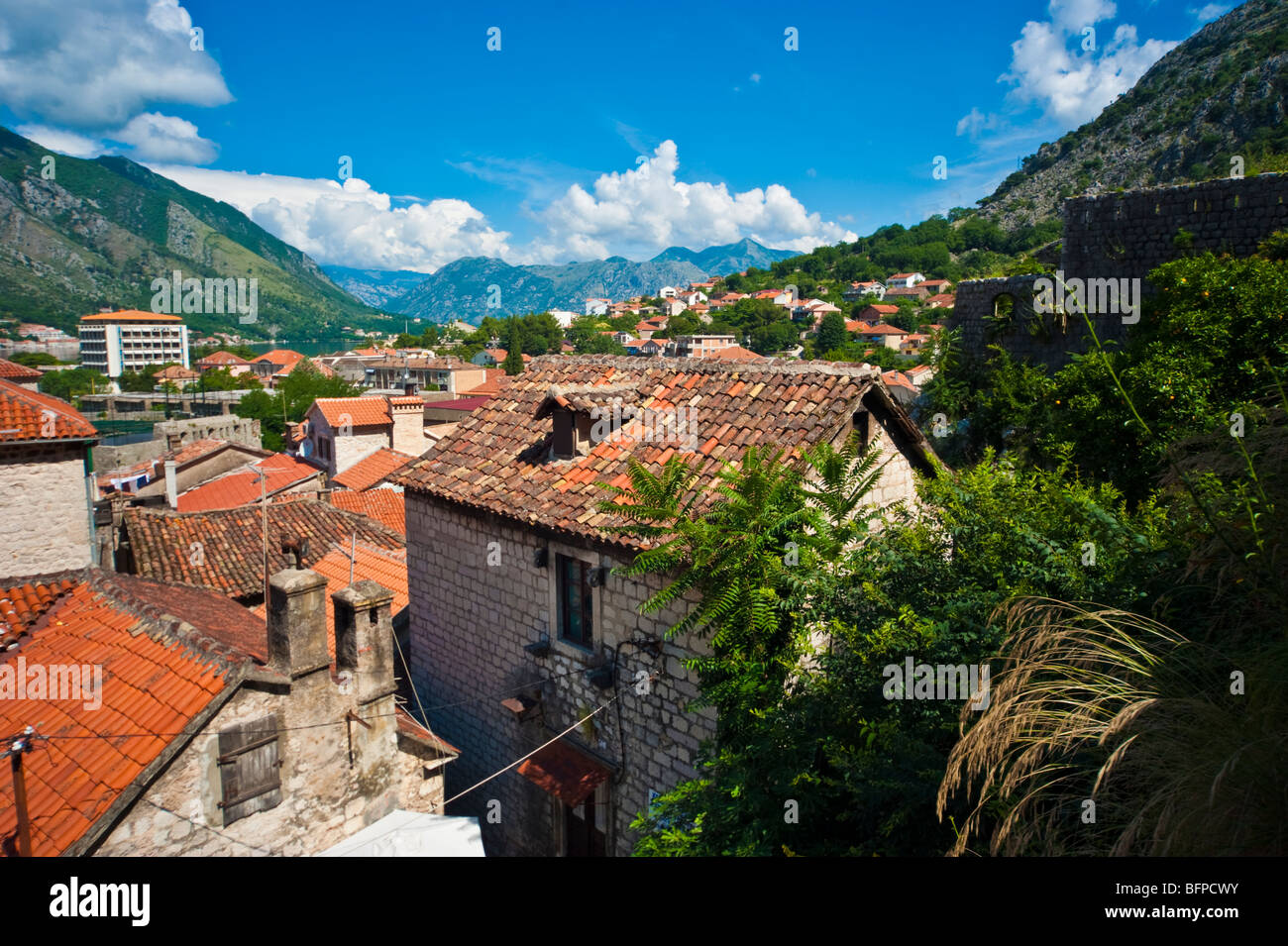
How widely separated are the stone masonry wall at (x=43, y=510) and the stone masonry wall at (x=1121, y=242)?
17774 millimetres

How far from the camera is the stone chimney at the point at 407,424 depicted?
38188mm

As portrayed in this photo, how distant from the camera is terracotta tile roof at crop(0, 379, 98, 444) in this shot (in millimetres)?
12461

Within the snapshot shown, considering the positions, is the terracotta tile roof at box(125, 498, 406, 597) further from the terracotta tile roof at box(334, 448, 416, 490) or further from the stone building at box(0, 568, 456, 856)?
the terracotta tile roof at box(334, 448, 416, 490)

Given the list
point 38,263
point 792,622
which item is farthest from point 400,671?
point 38,263

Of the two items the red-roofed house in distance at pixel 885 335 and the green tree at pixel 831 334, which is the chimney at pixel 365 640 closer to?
the green tree at pixel 831 334

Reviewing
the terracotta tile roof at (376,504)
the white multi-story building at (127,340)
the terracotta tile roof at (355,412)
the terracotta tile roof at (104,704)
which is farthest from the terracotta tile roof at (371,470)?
the white multi-story building at (127,340)

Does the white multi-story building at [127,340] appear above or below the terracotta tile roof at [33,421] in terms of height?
above

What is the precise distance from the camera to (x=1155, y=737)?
3.59 metres

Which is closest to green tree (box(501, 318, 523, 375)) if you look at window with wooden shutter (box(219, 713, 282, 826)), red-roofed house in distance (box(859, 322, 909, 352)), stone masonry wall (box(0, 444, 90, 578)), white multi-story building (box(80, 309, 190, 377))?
red-roofed house in distance (box(859, 322, 909, 352))

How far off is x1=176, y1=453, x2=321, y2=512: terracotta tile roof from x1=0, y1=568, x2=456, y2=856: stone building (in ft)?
61.5

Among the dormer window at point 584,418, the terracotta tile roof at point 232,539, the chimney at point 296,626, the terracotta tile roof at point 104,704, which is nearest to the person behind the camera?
the terracotta tile roof at point 104,704
